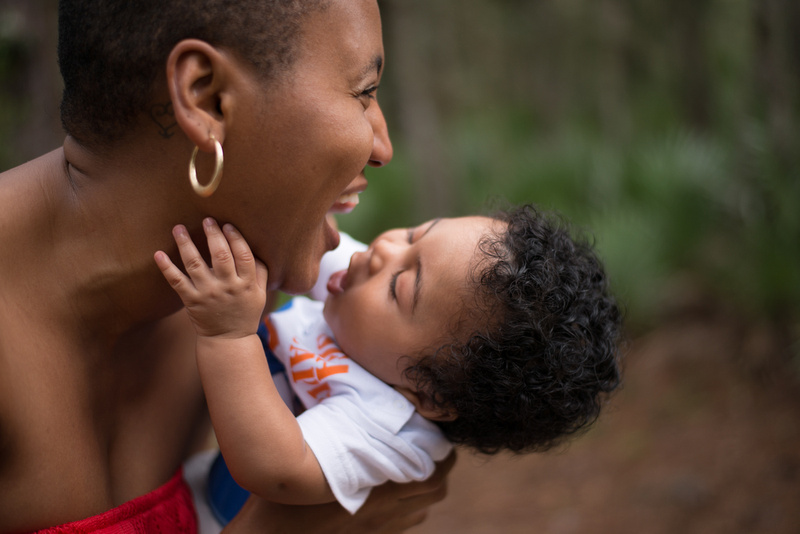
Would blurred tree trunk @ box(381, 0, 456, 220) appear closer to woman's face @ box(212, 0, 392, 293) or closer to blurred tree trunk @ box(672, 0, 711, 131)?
Result: blurred tree trunk @ box(672, 0, 711, 131)

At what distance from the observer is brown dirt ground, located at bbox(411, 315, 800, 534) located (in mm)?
4684

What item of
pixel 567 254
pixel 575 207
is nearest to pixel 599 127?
pixel 575 207

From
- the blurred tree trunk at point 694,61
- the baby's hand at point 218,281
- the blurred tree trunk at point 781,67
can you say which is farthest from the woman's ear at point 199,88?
the blurred tree trunk at point 694,61

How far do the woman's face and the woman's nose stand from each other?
23 millimetres

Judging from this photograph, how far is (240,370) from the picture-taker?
5.00 feet

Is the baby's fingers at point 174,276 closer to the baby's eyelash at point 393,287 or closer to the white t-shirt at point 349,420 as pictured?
the white t-shirt at point 349,420

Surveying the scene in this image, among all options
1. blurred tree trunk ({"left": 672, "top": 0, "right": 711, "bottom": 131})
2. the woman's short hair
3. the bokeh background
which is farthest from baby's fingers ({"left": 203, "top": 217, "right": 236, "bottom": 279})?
blurred tree trunk ({"left": 672, "top": 0, "right": 711, "bottom": 131})

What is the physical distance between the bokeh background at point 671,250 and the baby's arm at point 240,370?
4.15ft

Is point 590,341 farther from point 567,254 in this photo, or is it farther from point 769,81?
point 769,81

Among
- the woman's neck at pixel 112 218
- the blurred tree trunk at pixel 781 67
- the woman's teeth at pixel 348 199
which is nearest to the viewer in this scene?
the woman's neck at pixel 112 218

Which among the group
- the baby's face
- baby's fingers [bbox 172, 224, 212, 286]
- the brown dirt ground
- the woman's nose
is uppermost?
the woman's nose

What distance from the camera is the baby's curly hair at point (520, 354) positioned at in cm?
187

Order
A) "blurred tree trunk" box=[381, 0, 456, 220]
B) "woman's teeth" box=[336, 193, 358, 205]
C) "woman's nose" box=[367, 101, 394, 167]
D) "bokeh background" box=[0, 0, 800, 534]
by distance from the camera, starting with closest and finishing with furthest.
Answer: "woman's nose" box=[367, 101, 394, 167]
"woman's teeth" box=[336, 193, 358, 205]
"bokeh background" box=[0, 0, 800, 534]
"blurred tree trunk" box=[381, 0, 456, 220]

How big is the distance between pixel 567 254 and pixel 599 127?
Answer: 1087 cm
